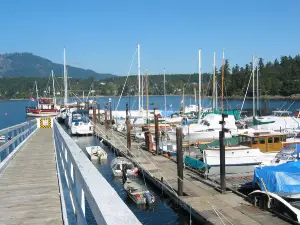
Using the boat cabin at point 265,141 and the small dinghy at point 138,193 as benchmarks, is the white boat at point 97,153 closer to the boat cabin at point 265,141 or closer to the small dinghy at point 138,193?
the small dinghy at point 138,193

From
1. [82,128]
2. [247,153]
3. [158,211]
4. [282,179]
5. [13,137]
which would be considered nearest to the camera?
[13,137]

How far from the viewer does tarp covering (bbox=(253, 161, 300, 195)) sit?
18.5 m

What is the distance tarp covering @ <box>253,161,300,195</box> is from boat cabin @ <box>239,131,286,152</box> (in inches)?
336

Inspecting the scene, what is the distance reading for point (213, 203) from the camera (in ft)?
61.7

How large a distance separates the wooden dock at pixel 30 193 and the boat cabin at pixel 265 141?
17.7m

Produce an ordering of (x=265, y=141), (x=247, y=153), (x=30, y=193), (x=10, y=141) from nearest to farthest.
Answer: (x=30, y=193) → (x=10, y=141) → (x=247, y=153) → (x=265, y=141)

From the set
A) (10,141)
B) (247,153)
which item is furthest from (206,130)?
(10,141)

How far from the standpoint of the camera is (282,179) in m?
18.7

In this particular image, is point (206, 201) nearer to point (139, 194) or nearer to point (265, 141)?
point (139, 194)

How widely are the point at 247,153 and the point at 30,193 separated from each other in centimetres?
2053

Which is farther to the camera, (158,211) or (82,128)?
(82,128)

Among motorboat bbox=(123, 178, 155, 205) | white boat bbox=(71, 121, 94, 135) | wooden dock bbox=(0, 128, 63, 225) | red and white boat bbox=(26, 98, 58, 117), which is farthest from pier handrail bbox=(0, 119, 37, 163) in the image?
red and white boat bbox=(26, 98, 58, 117)

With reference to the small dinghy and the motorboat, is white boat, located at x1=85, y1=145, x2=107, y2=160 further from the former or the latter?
the motorboat

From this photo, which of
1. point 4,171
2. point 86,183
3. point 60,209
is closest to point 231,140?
point 4,171
